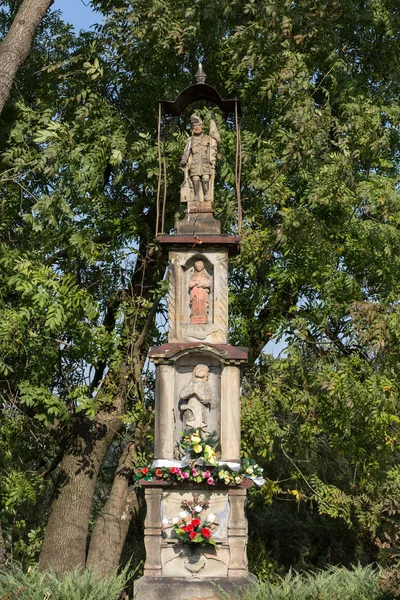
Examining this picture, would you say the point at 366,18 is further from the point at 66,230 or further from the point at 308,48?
the point at 66,230

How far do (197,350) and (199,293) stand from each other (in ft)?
2.64

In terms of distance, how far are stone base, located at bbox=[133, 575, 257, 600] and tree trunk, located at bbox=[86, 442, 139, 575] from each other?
4094 millimetres

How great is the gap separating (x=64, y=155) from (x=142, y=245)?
2.46 metres

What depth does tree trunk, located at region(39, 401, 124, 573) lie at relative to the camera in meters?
14.0

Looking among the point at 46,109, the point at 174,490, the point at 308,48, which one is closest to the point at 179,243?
the point at 174,490

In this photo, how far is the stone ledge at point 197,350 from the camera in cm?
1085

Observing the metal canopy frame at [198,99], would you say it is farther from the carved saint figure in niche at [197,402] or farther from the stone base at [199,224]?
the carved saint figure in niche at [197,402]

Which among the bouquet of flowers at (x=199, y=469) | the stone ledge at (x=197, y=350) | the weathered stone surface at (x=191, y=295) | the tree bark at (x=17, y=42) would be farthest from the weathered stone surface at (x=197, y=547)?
the tree bark at (x=17, y=42)

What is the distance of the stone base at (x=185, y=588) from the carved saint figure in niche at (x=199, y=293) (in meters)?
2.95

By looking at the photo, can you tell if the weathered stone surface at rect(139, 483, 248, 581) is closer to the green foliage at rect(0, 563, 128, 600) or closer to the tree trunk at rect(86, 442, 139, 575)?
the green foliage at rect(0, 563, 128, 600)

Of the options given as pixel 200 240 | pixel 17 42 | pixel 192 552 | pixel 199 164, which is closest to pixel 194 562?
pixel 192 552

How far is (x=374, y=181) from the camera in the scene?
46.7ft

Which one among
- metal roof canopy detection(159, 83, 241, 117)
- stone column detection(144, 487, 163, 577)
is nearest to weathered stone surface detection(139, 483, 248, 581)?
stone column detection(144, 487, 163, 577)

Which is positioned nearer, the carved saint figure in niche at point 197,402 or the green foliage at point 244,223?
the carved saint figure in niche at point 197,402
